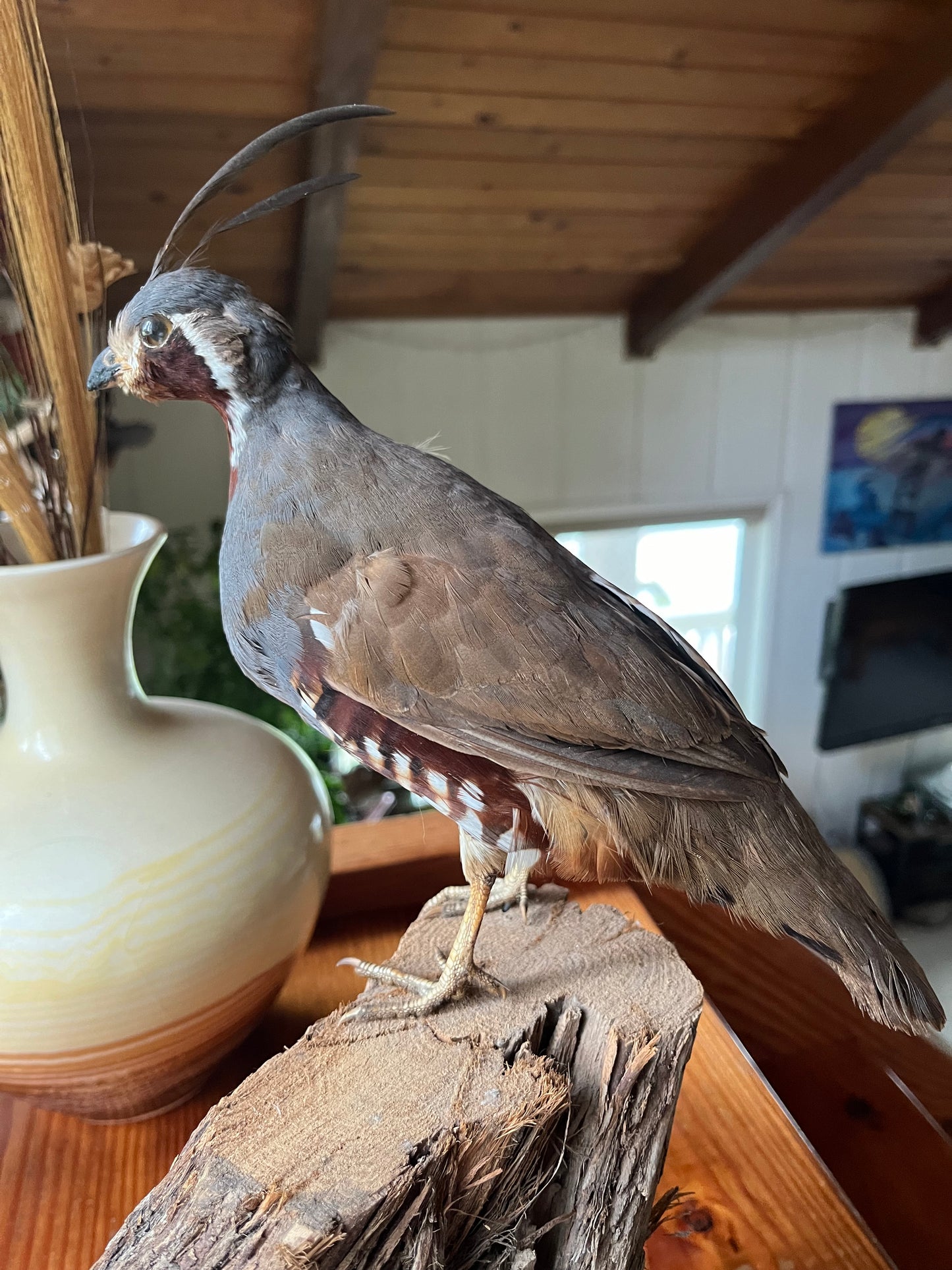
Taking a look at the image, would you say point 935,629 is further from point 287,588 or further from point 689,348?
point 287,588

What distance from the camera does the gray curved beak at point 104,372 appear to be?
51cm

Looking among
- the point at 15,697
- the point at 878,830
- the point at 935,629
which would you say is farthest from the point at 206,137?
the point at 878,830

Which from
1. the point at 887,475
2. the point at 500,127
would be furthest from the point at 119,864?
the point at 887,475

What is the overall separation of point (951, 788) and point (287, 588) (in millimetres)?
3425

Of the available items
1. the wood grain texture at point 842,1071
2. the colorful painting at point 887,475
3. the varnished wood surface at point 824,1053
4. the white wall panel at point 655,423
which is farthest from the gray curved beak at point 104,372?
the colorful painting at point 887,475

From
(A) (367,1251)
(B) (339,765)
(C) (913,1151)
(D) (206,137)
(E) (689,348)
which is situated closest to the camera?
(A) (367,1251)

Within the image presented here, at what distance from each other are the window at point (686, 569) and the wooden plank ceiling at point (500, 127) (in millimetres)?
840

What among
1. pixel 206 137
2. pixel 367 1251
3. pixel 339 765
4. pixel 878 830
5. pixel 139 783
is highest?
pixel 206 137

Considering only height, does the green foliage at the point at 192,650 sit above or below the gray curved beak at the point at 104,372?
below

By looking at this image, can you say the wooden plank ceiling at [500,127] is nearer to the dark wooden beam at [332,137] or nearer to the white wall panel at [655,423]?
the dark wooden beam at [332,137]

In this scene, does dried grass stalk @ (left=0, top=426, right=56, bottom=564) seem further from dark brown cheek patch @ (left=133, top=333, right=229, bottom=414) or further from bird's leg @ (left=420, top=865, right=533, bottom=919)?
bird's leg @ (left=420, top=865, right=533, bottom=919)

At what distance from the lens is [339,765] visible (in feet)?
7.94

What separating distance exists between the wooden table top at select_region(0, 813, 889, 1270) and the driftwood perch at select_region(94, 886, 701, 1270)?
0.41 ft

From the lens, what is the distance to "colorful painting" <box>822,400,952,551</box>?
116 inches
